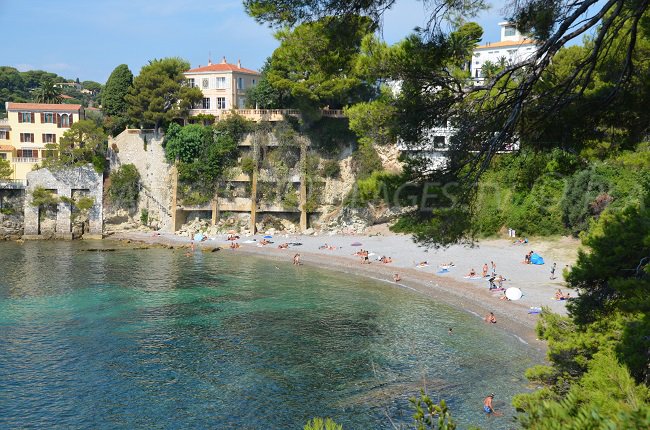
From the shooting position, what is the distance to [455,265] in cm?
3372

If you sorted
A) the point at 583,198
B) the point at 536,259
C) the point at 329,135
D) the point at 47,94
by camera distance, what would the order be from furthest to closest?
the point at 47,94, the point at 329,135, the point at 583,198, the point at 536,259

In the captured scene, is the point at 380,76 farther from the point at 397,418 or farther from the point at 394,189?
the point at 397,418

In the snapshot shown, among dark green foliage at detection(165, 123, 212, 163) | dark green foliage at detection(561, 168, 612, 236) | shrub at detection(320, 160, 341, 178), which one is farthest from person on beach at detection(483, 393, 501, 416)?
dark green foliage at detection(165, 123, 212, 163)

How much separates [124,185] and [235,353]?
32.2 metres

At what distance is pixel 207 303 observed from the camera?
28.5m

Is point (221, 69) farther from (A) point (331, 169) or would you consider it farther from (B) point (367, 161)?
(B) point (367, 161)

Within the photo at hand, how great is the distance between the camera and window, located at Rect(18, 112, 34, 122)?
2056 inches

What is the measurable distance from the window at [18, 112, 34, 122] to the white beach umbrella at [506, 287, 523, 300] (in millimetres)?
44592

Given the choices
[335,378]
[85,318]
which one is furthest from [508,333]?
[85,318]

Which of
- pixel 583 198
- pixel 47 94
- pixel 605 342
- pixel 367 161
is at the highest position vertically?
pixel 47 94

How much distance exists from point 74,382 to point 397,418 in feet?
32.9

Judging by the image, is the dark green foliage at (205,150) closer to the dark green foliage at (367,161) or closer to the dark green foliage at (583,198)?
the dark green foliage at (367,161)

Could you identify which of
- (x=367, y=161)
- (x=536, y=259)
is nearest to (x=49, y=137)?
(x=367, y=161)

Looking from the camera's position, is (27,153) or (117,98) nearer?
(117,98)
